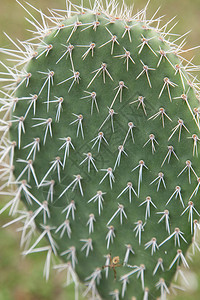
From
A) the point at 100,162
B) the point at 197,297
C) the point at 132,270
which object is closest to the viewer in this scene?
the point at 100,162

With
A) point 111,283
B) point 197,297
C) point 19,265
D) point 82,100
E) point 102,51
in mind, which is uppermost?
point 102,51

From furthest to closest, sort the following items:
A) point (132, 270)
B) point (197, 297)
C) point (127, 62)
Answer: point (197, 297), point (132, 270), point (127, 62)

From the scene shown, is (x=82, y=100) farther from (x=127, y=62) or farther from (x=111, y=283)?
(x=111, y=283)

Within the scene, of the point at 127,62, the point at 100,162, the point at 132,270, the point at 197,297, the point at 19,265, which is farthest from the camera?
the point at 19,265

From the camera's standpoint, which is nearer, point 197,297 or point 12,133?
point 12,133

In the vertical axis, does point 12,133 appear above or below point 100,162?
below

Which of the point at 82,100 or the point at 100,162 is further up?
the point at 82,100

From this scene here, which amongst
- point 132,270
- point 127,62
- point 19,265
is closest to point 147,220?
point 132,270

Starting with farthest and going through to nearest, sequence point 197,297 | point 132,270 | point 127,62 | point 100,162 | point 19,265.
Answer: point 19,265
point 197,297
point 132,270
point 100,162
point 127,62

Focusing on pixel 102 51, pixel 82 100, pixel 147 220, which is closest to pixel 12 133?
pixel 82 100

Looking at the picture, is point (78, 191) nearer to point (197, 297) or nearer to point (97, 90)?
point (97, 90)
